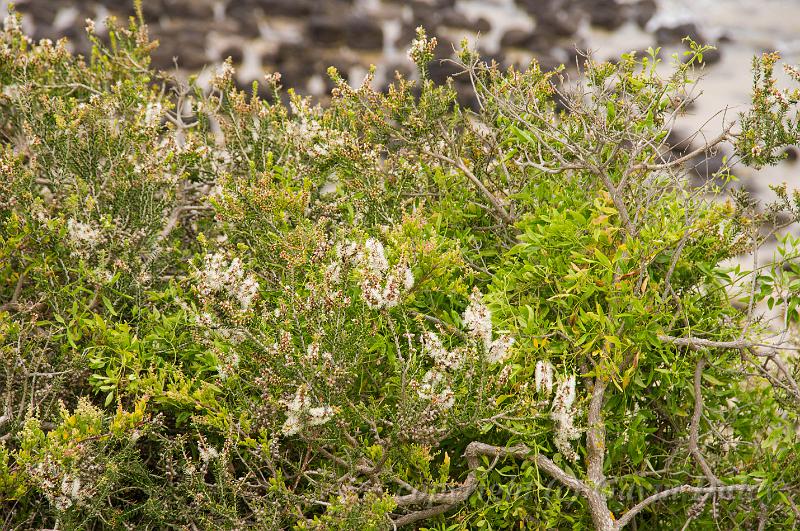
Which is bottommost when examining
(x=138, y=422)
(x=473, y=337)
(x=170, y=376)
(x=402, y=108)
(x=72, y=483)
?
(x=72, y=483)

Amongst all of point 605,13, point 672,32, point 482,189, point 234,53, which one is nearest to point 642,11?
point 605,13

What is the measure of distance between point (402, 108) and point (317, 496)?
180 cm

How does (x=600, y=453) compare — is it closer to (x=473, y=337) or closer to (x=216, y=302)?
(x=473, y=337)

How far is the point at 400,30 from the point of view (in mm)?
15969

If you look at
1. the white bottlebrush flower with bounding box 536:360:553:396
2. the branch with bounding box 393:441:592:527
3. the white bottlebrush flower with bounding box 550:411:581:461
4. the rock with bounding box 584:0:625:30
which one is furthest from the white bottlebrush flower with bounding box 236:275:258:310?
the rock with bounding box 584:0:625:30

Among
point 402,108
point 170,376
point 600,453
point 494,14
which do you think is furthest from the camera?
point 494,14

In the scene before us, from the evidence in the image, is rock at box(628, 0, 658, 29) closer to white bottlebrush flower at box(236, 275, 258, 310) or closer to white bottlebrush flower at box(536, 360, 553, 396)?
white bottlebrush flower at box(536, 360, 553, 396)

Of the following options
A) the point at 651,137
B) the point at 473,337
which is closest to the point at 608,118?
the point at 651,137

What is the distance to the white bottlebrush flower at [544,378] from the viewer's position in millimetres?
2959

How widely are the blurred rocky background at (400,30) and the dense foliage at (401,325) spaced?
30.2 ft

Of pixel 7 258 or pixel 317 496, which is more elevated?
pixel 7 258

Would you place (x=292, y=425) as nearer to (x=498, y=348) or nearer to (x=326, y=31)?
(x=498, y=348)

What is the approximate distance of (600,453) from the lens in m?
3.06

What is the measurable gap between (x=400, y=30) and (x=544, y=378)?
13855 millimetres
